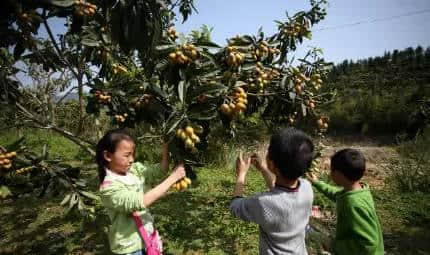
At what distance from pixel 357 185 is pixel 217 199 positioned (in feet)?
8.31

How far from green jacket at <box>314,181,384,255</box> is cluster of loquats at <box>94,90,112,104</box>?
1.66 metres

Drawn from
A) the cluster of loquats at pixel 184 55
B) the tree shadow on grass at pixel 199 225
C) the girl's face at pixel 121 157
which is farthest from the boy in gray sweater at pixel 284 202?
the tree shadow on grass at pixel 199 225

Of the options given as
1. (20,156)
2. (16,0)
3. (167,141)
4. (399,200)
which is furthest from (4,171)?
(399,200)

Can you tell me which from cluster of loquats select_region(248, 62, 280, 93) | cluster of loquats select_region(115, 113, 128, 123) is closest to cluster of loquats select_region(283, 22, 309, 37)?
cluster of loquats select_region(248, 62, 280, 93)

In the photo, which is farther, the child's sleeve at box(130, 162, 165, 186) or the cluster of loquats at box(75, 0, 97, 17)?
the cluster of loquats at box(75, 0, 97, 17)

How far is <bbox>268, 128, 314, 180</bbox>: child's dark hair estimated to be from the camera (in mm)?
1189

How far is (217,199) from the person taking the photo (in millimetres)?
3984

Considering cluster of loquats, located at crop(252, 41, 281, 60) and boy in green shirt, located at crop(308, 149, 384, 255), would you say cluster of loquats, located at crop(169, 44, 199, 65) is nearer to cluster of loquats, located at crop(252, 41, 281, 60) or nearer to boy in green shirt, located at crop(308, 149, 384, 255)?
cluster of loquats, located at crop(252, 41, 281, 60)

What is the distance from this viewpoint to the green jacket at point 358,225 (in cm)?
149

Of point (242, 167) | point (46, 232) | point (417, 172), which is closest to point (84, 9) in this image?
point (242, 167)

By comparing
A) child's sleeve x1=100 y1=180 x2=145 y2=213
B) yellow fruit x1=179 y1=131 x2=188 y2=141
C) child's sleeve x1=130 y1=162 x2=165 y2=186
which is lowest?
child's sleeve x1=100 y1=180 x2=145 y2=213

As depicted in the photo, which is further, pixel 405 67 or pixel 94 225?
pixel 405 67

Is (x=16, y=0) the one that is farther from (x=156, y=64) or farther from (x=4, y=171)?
(x=4, y=171)

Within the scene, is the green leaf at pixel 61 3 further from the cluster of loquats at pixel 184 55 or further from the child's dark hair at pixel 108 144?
the child's dark hair at pixel 108 144
